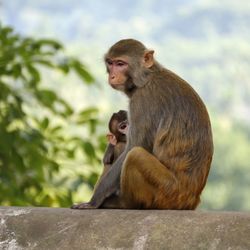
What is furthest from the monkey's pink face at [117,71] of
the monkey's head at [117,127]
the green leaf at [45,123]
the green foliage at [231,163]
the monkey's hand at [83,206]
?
the green foliage at [231,163]

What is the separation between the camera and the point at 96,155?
10000mm

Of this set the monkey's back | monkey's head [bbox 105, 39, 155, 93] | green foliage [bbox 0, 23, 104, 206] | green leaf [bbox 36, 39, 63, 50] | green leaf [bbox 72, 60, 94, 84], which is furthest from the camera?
green leaf [bbox 72, 60, 94, 84]

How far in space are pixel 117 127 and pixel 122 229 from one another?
5.76 feet

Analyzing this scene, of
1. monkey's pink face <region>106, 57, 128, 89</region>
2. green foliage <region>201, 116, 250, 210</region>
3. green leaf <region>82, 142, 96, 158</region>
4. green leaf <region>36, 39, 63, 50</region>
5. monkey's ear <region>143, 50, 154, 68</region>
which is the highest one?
green leaf <region>36, 39, 63, 50</region>

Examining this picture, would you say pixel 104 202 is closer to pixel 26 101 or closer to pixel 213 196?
pixel 26 101

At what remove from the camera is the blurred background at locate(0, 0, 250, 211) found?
31.7ft

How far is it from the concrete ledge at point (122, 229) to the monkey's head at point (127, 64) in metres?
1.26

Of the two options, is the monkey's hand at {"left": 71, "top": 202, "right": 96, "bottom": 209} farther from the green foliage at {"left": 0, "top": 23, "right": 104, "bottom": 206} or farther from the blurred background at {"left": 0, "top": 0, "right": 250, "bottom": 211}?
the green foliage at {"left": 0, "top": 23, "right": 104, "bottom": 206}

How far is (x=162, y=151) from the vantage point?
7.18 m

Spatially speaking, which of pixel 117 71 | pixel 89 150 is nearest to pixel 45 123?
pixel 89 150

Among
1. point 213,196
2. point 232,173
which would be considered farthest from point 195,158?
point 232,173

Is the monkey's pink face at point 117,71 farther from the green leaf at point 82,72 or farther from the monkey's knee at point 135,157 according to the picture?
the green leaf at point 82,72

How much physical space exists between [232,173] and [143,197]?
6647 centimetres

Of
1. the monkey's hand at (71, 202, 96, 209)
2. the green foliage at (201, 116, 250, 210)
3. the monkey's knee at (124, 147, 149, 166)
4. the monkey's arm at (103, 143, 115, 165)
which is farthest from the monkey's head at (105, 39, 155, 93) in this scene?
the green foliage at (201, 116, 250, 210)
